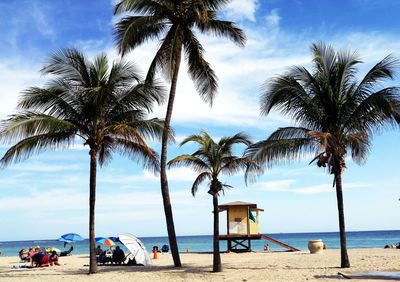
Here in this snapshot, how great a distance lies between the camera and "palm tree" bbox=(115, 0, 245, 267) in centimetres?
1853

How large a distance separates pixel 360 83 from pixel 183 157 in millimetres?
6965

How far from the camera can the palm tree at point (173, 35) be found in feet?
60.8

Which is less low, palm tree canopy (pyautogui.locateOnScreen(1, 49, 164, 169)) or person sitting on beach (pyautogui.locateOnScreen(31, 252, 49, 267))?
palm tree canopy (pyautogui.locateOnScreen(1, 49, 164, 169))

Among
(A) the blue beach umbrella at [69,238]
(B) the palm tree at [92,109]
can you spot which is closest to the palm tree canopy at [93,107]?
(B) the palm tree at [92,109]

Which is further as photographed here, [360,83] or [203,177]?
[203,177]

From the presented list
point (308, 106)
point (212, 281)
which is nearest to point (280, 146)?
point (308, 106)

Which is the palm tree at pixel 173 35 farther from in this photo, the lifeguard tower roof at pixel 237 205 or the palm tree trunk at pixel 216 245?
the lifeguard tower roof at pixel 237 205

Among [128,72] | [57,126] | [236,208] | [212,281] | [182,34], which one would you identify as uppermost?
[182,34]

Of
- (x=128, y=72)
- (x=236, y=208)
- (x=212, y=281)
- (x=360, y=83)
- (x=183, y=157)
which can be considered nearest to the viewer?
(x=212, y=281)

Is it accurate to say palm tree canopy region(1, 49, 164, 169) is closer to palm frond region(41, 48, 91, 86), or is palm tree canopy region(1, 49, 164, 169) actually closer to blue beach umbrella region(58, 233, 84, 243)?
palm frond region(41, 48, 91, 86)

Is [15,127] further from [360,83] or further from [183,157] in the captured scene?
[360,83]

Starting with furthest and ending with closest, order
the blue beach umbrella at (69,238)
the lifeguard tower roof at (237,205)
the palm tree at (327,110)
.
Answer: the blue beach umbrella at (69,238)
the lifeguard tower roof at (237,205)
the palm tree at (327,110)

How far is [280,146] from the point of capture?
17.3 m

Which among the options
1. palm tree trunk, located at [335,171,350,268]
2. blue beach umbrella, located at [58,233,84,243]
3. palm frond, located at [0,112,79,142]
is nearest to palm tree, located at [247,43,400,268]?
palm tree trunk, located at [335,171,350,268]
